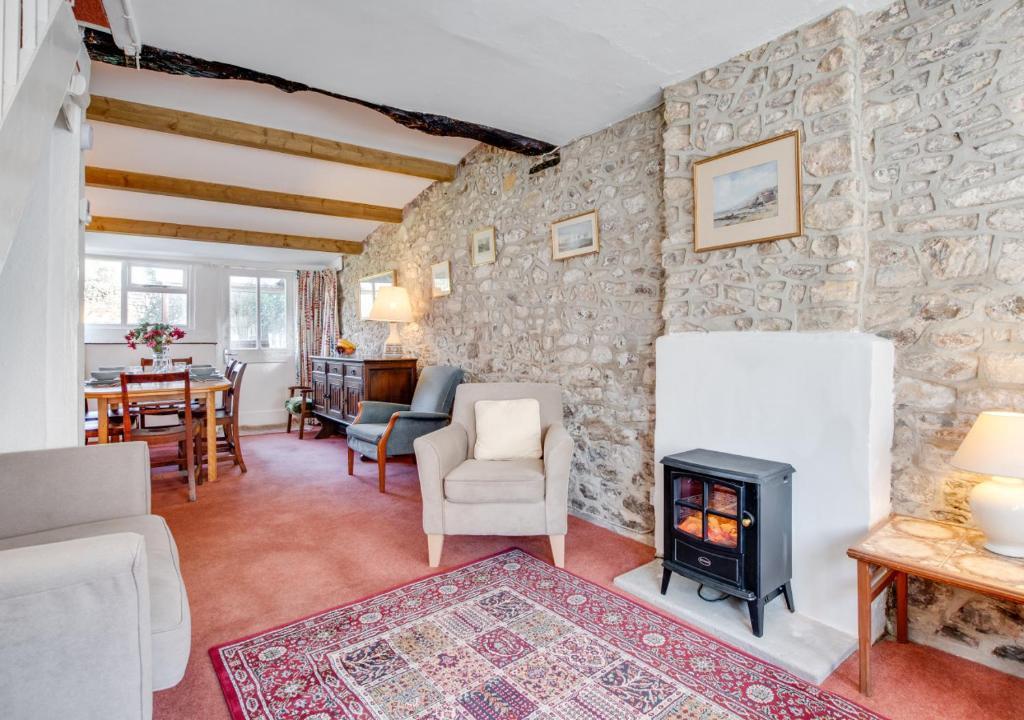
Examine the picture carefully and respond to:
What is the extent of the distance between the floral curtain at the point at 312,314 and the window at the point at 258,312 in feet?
1.04

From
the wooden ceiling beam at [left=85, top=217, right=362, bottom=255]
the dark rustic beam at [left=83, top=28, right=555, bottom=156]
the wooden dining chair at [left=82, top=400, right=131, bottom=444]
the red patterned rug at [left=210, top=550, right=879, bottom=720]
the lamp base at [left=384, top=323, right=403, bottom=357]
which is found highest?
the dark rustic beam at [left=83, top=28, right=555, bottom=156]

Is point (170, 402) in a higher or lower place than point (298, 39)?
lower

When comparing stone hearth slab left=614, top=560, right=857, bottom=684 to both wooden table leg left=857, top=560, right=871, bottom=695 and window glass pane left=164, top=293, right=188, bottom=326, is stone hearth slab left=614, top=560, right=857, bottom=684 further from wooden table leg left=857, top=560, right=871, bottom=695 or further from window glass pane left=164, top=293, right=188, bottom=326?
window glass pane left=164, top=293, right=188, bottom=326

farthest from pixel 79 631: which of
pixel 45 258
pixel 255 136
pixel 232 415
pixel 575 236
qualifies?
pixel 232 415

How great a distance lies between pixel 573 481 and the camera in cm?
344

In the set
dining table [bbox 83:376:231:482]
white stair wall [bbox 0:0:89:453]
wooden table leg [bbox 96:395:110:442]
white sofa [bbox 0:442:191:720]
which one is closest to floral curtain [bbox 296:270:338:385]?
dining table [bbox 83:376:231:482]

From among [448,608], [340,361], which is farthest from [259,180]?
[448,608]

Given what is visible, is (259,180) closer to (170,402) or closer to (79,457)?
(170,402)

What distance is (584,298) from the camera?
334cm

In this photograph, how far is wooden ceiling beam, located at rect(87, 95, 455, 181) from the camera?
3.30 m

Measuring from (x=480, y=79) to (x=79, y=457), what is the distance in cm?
243

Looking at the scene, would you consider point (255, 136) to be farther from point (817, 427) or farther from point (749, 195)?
point (817, 427)

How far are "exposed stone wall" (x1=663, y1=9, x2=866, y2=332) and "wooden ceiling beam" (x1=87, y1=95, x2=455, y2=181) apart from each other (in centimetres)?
239

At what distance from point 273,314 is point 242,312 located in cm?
38
